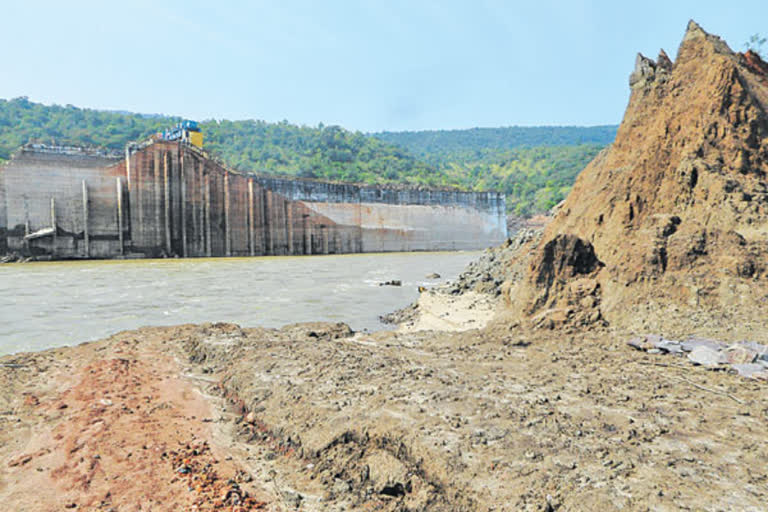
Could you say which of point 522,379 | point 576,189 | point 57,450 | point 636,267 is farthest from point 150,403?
point 576,189

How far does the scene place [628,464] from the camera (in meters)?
2.54

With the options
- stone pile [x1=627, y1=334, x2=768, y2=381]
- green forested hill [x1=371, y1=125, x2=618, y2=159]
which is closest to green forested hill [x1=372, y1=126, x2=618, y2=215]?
green forested hill [x1=371, y1=125, x2=618, y2=159]

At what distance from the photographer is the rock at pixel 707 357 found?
4223 mm

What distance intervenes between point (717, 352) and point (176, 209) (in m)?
37.8

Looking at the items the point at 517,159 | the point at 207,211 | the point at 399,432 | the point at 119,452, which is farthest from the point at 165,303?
the point at 517,159

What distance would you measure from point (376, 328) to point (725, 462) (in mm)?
6816

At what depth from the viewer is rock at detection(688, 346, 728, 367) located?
4223 mm

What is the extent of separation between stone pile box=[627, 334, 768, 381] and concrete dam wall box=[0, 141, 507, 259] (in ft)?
118

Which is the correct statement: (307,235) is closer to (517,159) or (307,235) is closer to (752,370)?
(752,370)

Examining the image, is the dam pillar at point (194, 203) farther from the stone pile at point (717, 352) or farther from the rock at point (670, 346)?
the rock at point (670, 346)

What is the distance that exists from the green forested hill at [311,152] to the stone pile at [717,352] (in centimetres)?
7420

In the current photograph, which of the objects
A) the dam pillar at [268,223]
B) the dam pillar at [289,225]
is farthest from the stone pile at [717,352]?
the dam pillar at [289,225]

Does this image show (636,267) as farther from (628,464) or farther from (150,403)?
(150,403)

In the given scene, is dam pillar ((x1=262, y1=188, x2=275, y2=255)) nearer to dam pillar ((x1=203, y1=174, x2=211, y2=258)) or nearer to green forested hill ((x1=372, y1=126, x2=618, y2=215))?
dam pillar ((x1=203, y1=174, x2=211, y2=258))
